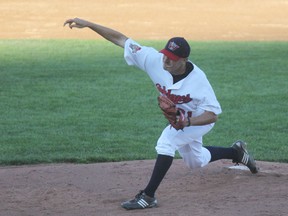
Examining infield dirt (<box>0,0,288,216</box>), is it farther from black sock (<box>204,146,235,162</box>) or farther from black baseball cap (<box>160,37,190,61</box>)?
black baseball cap (<box>160,37,190,61</box>)

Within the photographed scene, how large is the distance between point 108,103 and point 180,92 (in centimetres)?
557

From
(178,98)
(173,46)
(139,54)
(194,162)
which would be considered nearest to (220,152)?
(194,162)

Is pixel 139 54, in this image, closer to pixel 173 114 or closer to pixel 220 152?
pixel 173 114

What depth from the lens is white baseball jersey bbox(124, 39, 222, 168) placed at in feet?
19.4

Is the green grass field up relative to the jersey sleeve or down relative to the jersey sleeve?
down

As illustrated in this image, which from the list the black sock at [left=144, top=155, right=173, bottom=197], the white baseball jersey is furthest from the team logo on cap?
the black sock at [left=144, top=155, right=173, bottom=197]

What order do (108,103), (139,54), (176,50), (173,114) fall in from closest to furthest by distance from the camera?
(173,114)
(176,50)
(139,54)
(108,103)

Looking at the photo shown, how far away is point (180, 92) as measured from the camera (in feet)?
19.6

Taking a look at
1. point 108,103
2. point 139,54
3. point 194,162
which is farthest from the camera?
point 108,103

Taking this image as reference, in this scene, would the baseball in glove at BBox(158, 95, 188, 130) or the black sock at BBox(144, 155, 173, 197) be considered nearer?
the baseball in glove at BBox(158, 95, 188, 130)

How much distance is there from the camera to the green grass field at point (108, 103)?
8.77m

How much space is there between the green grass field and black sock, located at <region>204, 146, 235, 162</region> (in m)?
1.28

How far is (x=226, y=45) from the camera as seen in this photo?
715 inches

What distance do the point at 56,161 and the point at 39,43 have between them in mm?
10668
